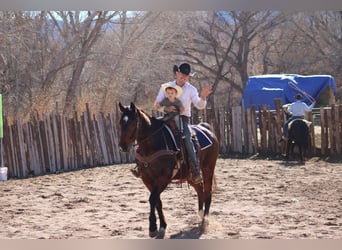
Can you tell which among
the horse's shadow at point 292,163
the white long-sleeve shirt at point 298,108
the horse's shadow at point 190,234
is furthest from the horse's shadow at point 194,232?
the white long-sleeve shirt at point 298,108

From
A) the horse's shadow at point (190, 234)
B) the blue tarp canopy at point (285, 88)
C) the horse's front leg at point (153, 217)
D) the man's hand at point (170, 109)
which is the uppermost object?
the blue tarp canopy at point (285, 88)

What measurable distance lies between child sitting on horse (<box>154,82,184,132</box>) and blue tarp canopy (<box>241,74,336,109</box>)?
11.2m

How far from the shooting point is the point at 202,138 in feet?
22.2

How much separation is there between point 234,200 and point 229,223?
1.57 m

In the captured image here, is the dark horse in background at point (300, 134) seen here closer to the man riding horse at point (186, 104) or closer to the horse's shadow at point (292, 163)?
the horse's shadow at point (292, 163)

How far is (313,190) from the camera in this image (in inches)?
349

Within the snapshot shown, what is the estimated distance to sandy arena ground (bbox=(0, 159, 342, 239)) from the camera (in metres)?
6.21

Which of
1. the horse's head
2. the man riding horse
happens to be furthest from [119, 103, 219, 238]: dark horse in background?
the man riding horse

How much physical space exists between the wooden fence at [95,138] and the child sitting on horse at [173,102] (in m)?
6.21

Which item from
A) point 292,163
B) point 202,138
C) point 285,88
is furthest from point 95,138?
point 285,88

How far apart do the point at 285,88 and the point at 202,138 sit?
37.0 feet

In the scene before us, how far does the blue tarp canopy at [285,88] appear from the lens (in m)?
17.4

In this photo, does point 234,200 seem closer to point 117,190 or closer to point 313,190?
point 313,190

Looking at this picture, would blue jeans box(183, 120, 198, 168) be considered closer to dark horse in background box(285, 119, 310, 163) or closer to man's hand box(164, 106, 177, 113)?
man's hand box(164, 106, 177, 113)
